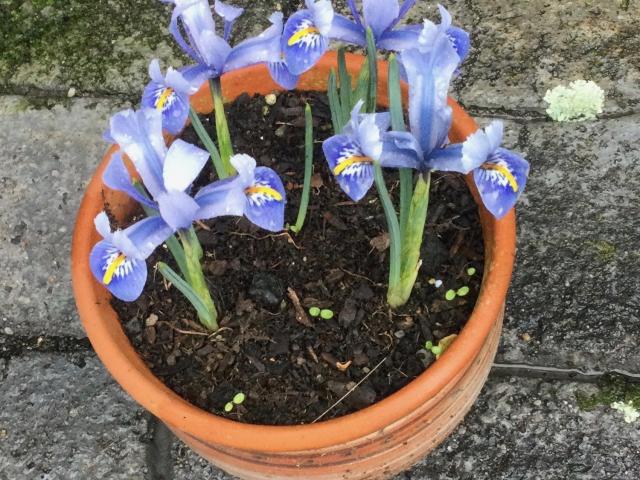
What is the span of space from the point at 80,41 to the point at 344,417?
1.37 m

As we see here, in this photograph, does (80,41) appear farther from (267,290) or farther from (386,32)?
(386,32)

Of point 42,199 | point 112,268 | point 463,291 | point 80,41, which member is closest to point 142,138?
point 112,268

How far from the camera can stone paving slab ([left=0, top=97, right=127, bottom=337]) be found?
1773mm

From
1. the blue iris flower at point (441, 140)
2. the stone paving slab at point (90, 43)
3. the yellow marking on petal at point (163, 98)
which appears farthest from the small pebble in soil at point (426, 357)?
the stone paving slab at point (90, 43)

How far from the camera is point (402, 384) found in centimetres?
128

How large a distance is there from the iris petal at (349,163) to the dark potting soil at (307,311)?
368 mm

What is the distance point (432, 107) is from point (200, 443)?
680mm

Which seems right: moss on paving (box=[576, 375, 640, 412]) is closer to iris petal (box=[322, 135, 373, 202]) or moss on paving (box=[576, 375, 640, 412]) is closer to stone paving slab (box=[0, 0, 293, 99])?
iris petal (box=[322, 135, 373, 202])

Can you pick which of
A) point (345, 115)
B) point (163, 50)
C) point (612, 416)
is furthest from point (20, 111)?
point (612, 416)

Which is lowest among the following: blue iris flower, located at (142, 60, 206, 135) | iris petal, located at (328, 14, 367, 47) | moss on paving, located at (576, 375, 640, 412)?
moss on paving, located at (576, 375, 640, 412)

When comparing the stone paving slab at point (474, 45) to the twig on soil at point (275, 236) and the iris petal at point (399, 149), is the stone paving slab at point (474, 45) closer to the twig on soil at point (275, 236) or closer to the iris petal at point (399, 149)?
the twig on soil at point (275, 236)

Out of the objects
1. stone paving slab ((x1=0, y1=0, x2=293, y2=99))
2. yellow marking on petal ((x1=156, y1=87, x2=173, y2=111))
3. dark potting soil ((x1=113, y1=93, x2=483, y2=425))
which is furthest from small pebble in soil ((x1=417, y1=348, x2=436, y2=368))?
stone paving slab ((x1=0, y1=0, x2=293, y2=99))

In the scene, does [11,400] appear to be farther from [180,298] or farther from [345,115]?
[345,115]

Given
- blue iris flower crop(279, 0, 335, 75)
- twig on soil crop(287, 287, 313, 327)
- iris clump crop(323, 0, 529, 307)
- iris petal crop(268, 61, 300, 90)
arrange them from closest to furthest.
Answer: iris clump crop(323, 0, 529, 307) < blue iris flower crop(279, 0, 335, 75) < iris petal crop(268, 61, 300, 90) < twig on soil crop(287, 287, 313, 327)
